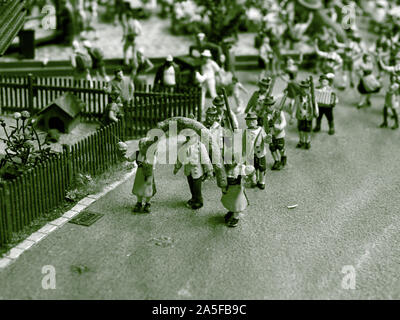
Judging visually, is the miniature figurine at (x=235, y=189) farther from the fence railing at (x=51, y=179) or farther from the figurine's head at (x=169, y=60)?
the figurine's head at (x=169, y=60)

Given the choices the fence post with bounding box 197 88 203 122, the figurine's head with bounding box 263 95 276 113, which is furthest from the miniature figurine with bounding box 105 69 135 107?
the figurine's head with bounding box 263 95 276 113

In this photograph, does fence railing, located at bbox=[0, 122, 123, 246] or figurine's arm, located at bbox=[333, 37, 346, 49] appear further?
figurine's arm, located at bbox=[333, 37, 346, 49]

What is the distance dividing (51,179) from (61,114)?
432 cm

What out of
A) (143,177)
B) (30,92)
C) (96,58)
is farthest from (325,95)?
(30,92)

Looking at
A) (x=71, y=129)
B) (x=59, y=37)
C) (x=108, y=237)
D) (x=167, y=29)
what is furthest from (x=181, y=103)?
(x=167, y=29)

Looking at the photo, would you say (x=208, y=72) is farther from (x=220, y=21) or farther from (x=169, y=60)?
(x=220, y=21)

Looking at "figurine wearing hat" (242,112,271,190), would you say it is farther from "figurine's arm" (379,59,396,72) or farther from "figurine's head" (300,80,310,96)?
"figurine's arm" (379,59,396,72)

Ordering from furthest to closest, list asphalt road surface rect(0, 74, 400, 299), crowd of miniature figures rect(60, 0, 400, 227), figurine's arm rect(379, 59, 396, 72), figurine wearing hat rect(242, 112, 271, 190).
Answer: figurine's arm rect(379, 59, 396, 72), figurine wearing hat rect(242, 112, 271, 190), crowd of miniature figures rect(60, 0, 400, 227), asphalt road surface rect(0, 74, 400, 299)

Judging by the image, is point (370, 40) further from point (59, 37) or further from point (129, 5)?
point (59, 37)

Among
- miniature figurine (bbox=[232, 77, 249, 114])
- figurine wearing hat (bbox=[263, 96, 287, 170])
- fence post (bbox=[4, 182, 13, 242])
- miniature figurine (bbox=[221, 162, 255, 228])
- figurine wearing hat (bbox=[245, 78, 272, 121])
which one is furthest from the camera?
miniature figurine (bbox=[232, 77, 249, 114])

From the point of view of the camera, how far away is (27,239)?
9945 millimetres

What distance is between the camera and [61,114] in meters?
14.7

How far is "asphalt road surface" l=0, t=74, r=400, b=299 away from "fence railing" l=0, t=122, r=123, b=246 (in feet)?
1.90

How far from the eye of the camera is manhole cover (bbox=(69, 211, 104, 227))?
10.6 m
